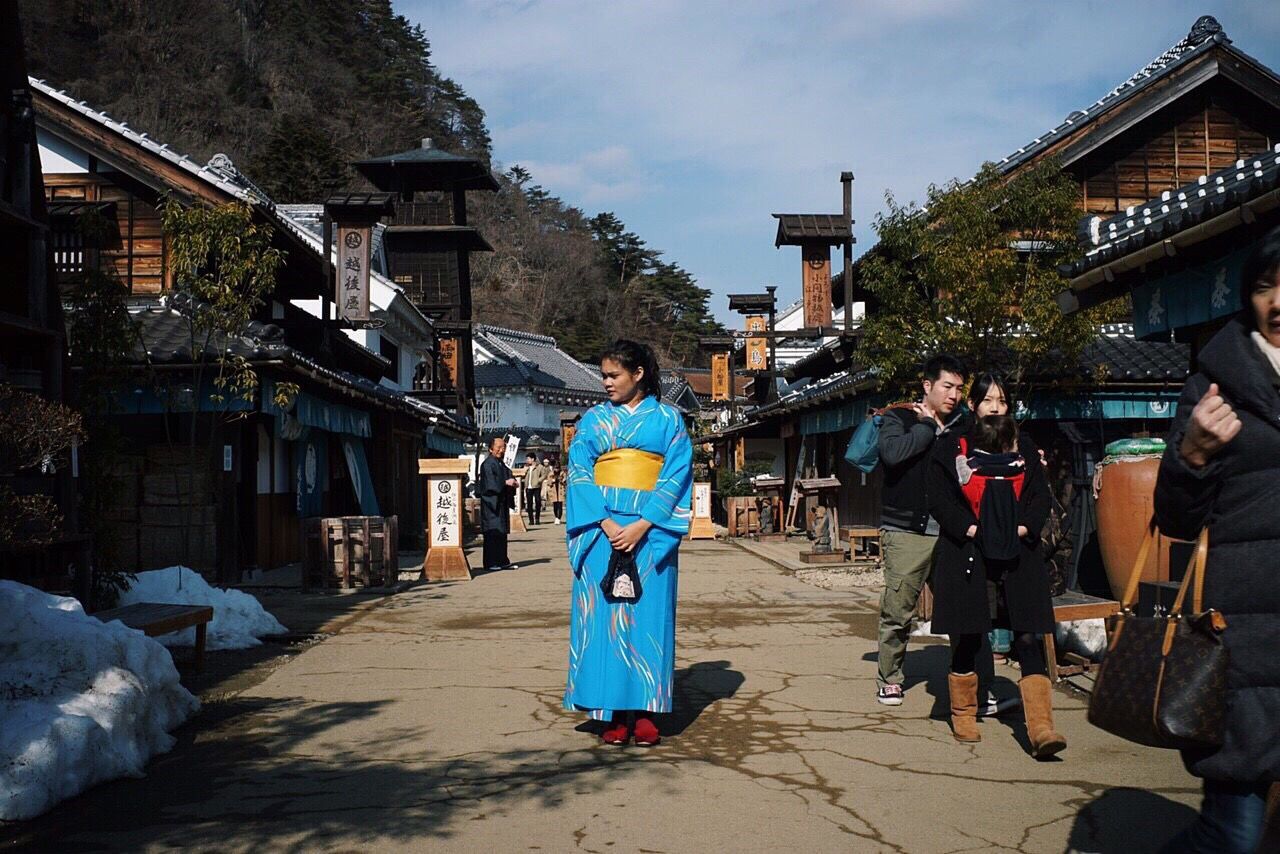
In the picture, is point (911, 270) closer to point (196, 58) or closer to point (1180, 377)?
point (1180, 377)

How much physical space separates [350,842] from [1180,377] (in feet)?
42.3

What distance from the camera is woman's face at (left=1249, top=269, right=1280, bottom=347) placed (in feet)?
8.94

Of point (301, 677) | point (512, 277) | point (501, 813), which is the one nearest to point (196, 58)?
point (512, 277)

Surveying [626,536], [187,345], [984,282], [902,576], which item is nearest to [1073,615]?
[902,576]

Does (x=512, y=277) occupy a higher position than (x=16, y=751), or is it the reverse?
(x=512, y=277)

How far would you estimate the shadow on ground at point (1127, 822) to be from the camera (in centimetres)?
381

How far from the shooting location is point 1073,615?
6.58m

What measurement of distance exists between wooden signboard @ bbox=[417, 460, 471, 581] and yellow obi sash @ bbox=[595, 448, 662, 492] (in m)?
9.26

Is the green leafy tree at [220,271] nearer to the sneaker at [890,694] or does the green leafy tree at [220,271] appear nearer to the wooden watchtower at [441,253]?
the sneaker at [890,694]

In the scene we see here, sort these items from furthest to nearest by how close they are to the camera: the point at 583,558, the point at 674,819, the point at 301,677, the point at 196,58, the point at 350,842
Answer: the point at 196,58 → the point at 301,677 → the point at 583,558 → the point at 674,819 → the point at 350,842

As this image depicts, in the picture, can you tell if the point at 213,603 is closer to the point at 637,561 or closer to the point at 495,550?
the point at 637,561

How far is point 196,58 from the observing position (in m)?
48.3

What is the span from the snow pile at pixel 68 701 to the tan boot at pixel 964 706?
12.1ft

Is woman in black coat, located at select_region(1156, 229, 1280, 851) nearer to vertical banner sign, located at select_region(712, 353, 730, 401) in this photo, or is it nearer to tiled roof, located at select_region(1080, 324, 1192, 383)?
tiled roof, located at select_region(1080, 324, 1192, 383)
